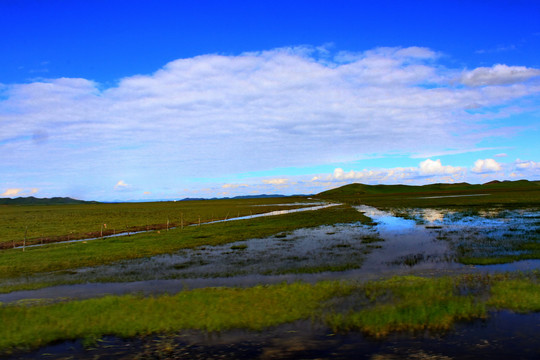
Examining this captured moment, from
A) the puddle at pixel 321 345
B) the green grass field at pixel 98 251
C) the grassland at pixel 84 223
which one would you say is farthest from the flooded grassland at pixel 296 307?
the grassland at pixel 84 223

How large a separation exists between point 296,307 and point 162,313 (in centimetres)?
581

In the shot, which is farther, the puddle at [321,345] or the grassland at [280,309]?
the grassland at [280,309]

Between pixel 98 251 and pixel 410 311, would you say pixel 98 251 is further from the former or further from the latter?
pixel 410 311

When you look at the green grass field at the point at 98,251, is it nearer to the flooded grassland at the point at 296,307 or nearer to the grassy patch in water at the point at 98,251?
the grassy patch in water at the point at 98,251

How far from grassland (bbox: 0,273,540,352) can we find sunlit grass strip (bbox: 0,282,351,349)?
0.12 ft

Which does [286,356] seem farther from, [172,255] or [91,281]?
[172,255]

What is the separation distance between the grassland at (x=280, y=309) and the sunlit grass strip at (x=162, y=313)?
0.04 m

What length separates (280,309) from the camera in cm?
1492

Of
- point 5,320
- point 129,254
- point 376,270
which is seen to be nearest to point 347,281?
Answer: point 376,270

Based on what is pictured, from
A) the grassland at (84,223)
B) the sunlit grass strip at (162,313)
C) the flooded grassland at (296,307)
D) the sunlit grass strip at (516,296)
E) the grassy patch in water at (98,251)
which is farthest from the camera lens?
the grassland at (84,223)

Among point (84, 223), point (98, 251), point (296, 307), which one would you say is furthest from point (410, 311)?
point (84, 223)

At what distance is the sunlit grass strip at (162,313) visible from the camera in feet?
44.1

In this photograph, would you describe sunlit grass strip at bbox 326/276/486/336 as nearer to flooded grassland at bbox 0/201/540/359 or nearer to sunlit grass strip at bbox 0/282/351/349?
flooded grassland at bbox 0/201/540/359

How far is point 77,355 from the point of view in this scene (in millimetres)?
11812
